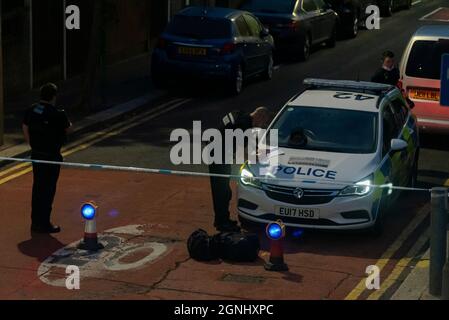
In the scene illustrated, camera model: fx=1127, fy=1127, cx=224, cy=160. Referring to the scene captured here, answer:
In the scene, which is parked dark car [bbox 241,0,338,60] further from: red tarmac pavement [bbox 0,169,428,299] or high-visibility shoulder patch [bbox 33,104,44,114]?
high-visibility shoulder patch [bbox 33,104,44,114]

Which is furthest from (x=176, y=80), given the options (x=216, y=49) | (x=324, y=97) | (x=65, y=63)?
(x=324, y=97)

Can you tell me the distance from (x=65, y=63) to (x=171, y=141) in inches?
264

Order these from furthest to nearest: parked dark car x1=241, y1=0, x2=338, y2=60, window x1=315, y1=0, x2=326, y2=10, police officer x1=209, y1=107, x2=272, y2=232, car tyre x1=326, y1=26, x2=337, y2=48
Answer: car tyre x1=326, y1=26, x2=337, y2=48, window x1=315, y1=0, x2=326, y2=10, parked dark car x1=241, y1=0, x2=338, y2=60, police officer x1=209, y1=107, x2=272, y2=232

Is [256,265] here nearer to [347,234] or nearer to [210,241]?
[210,241]

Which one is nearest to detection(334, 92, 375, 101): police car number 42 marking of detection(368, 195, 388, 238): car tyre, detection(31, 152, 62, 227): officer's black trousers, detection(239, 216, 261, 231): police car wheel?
detection(368, 195, 388, 238): car tyre

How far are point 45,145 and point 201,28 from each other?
33.3 feet

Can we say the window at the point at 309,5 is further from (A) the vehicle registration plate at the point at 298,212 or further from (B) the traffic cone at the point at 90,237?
(B) the traffic cone at the point at 90,237

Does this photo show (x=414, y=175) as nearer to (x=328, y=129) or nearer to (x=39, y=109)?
(x=328, y=129)

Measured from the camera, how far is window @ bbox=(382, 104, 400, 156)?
1466 centimetres

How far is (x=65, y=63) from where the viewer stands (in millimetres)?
25547

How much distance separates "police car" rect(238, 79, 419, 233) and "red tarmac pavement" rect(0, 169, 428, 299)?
42 cm

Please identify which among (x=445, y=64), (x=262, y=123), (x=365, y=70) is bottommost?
(x=365, y=70)

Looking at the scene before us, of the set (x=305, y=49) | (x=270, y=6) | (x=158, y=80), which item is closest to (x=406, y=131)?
(x=158, y=80)

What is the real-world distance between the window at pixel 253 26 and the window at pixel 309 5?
152 inches
